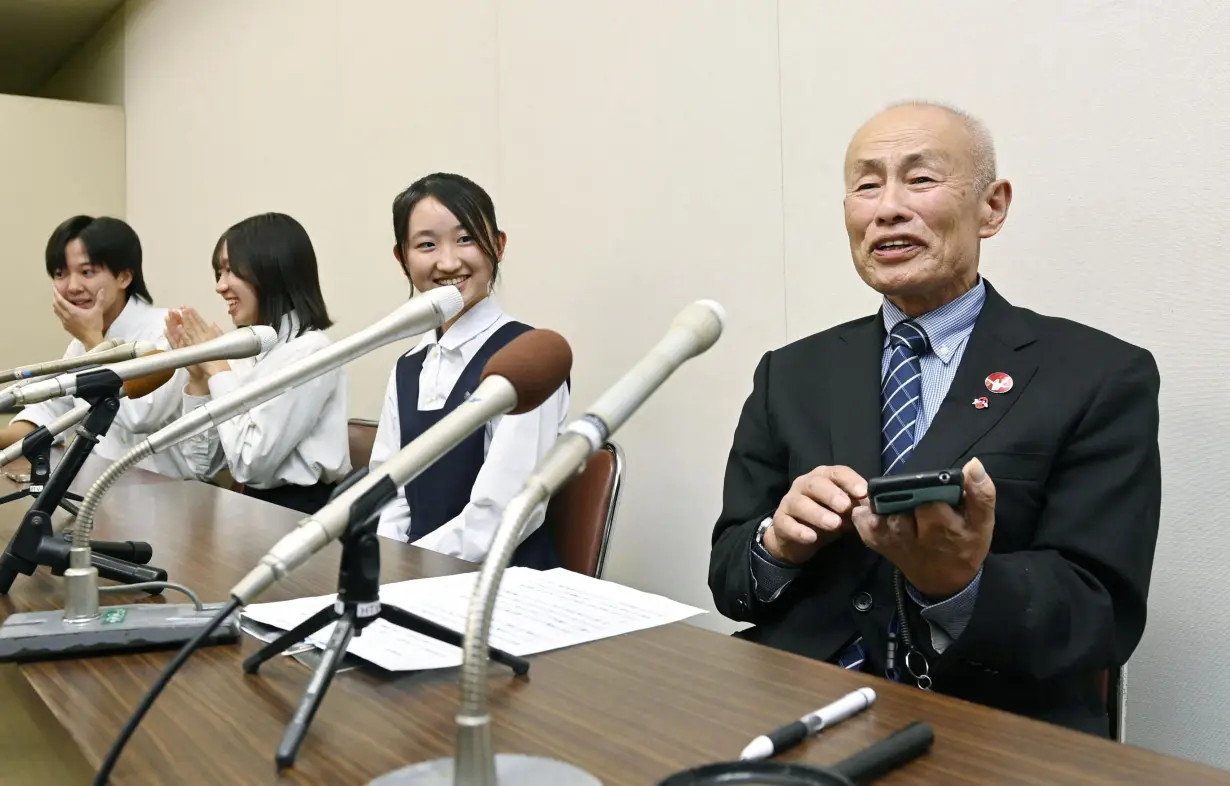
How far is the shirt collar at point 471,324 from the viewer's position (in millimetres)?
2125

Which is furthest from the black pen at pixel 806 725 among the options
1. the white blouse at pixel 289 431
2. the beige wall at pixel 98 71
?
the beige wall at pixel 98 71

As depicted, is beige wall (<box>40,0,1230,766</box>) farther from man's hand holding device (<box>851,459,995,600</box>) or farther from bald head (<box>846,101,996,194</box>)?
man's hand holding device (<box>851,459,995,600</box>)

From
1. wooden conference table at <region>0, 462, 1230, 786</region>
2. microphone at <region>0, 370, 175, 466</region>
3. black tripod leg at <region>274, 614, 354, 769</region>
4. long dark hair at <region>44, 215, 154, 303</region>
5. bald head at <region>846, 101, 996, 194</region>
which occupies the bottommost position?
wooden conference table at <region>0, 462, 1230, 786</region>

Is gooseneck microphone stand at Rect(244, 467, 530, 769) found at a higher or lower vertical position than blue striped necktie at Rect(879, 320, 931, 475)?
lower

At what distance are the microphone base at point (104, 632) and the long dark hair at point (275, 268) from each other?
5.72 feet

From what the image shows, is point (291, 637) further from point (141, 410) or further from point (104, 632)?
point (141, 410)

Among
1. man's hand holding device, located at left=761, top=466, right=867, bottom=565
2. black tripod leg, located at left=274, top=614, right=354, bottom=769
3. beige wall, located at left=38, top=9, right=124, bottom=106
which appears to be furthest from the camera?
beige wall, located at left=38, top=9, right=124, bottom=106

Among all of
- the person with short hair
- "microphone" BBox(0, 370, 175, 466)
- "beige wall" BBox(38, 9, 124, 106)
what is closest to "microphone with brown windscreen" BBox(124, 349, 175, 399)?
"microphone" BBox(0, 370, 175, 466)

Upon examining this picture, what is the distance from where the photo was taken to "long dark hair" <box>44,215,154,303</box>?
11.1 ft

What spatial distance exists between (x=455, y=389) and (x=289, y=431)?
626 mm

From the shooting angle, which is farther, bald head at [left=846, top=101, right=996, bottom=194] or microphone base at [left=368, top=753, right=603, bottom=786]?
bald head at [left=846, top=101, right=996, bottom=194]

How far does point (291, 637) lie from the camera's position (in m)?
0.88

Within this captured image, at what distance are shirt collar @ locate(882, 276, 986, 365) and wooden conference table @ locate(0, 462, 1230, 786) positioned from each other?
22.5 inches

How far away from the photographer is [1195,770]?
690 mm
